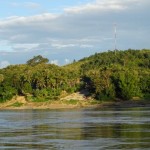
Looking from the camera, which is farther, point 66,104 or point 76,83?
point 76,83

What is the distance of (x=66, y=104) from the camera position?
134 meters

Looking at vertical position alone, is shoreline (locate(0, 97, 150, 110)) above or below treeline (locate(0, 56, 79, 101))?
below

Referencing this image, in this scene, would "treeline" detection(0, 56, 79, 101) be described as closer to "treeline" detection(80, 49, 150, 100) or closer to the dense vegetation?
the dense vegetation

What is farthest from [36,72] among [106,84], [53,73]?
[106,84]

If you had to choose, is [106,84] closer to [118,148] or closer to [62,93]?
[62,93]

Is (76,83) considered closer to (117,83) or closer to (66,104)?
(66,104)

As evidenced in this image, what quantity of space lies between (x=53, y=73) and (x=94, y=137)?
344 feet

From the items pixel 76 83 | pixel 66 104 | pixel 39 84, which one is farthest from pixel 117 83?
pixel 39 84

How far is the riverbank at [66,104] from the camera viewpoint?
129625 millimetres

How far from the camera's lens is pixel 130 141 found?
120ft

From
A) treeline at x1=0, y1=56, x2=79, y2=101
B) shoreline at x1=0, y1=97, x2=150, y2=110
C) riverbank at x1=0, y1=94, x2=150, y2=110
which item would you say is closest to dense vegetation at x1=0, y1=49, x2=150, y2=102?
treeline at x1=0, y1=56, x2=79, y2=101

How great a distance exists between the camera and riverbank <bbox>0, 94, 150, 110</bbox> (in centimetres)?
12962

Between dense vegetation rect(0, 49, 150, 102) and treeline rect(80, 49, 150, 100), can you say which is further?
dense vegetation rect(0, 49, 150, 102)

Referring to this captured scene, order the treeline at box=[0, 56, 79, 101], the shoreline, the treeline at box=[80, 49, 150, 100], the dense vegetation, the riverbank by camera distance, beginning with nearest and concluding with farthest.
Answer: the shoreline < the riverbank < the treeline at box=[80, 49, 150, 100] < the dense vegetation < the treeline at box=[0, 56, 79, 101]
